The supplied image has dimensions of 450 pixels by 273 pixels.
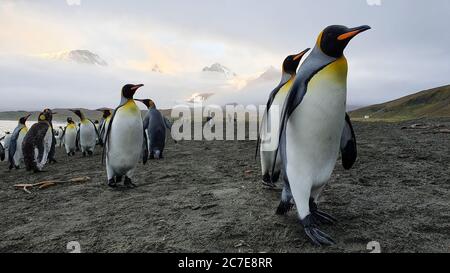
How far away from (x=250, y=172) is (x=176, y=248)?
12.3 ft

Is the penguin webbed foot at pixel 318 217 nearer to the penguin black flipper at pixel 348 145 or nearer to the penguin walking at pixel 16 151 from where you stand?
the penguin black flipper at pixel 348 145

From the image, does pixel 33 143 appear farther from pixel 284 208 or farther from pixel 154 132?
pixel 284 208

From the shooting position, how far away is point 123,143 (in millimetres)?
5812

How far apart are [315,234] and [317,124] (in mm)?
972

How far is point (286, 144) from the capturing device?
3.31 m

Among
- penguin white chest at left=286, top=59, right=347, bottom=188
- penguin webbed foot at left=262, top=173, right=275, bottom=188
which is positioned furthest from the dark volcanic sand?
penguin white chest at left=286, top=59, right=347, bottom=188

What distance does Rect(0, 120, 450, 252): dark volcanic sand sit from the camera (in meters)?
3.08

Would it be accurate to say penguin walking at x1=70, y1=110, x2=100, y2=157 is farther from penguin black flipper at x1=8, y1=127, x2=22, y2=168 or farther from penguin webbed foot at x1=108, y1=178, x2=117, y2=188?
penguin webbed foot at x1=108, y1=178, x2=117, y2=188

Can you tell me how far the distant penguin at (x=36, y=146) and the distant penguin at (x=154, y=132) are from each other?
2.82m

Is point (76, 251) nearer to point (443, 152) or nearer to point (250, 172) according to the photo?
point (250, 172)

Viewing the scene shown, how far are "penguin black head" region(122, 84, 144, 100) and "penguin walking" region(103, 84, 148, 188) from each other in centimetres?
4

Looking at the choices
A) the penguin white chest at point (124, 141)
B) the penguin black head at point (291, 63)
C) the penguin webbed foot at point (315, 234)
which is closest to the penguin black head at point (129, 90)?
the penguin white chest at point (124, 141)
